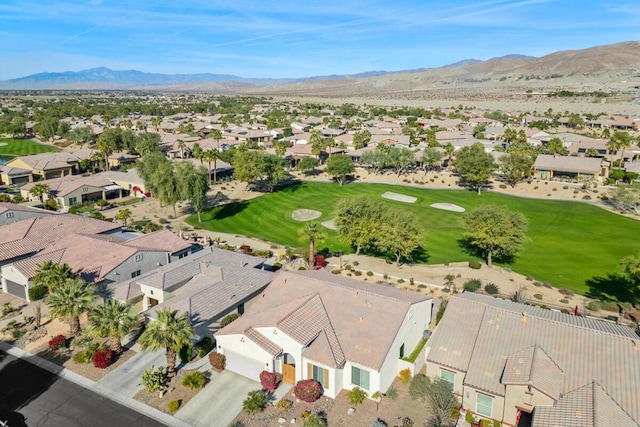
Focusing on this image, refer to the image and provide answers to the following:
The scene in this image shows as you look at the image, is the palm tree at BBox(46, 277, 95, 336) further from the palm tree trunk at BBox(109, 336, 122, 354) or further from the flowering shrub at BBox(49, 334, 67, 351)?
the palm tree trunk at BBox(109, 336, 122, 354)

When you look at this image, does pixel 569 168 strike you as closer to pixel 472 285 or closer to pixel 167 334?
pixel 472 285

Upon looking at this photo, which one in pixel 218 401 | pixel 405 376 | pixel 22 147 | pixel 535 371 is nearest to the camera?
pixel 535 371

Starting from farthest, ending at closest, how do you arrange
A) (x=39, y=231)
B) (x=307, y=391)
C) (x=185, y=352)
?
(x=39, y=231) < (x=185, y=352) < (x=307, y=391)

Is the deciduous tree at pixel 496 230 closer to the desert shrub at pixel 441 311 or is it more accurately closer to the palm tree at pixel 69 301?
the desert shrub at pixel 441 311

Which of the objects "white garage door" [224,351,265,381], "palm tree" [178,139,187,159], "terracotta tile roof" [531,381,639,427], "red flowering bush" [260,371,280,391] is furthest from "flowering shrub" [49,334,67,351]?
"palm tree" [178,139,187,159]

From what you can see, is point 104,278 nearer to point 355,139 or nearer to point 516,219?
point 516,219

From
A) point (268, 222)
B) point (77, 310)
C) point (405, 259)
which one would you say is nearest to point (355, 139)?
point (268, 222)

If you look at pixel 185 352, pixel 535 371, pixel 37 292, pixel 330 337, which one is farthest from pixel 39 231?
pixel 535 371
